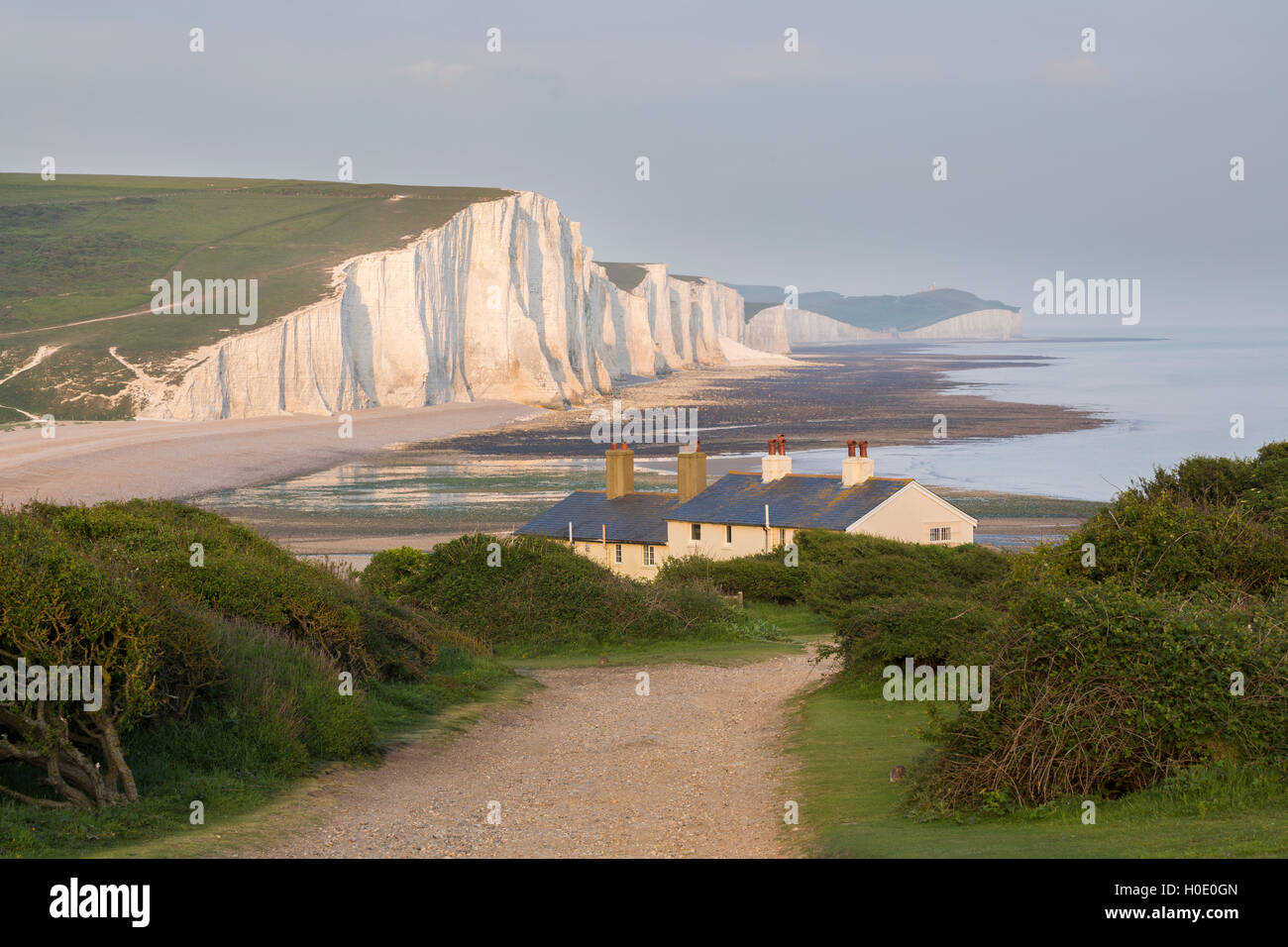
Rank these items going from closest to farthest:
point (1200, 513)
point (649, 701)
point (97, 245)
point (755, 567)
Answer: point (1200, 513)
point (649, 701)
point (755, 567)
point (97, 245)

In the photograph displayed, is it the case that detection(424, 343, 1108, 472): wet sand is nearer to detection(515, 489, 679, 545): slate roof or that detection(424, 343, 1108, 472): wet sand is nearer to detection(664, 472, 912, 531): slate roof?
detection(515, 489, 679, 545): slate roof

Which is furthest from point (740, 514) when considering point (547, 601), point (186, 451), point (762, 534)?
point (186, 451)

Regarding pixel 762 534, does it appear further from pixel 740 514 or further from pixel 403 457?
pixel 403 457

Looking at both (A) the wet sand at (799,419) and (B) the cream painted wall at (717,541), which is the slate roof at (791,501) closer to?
(B) the cream painted wall at (717,541)

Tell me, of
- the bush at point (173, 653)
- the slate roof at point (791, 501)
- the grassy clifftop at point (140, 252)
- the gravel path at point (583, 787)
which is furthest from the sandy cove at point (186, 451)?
the gravel path at point (583, 787)

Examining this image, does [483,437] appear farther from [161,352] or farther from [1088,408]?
[1088,408]

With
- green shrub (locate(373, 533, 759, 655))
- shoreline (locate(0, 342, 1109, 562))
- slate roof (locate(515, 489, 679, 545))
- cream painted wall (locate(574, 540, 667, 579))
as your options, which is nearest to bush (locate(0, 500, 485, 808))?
green shrub (locate(373, 533, 759, 655))
